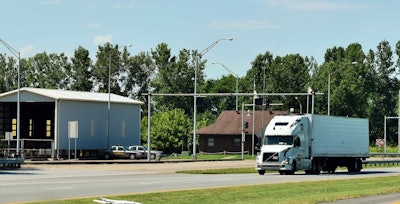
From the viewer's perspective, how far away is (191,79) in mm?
139875

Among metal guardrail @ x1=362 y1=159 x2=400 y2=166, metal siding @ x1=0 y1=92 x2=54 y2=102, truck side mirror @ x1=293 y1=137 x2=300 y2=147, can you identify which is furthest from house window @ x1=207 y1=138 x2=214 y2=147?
truck side mirror @ x1=293 y1=137 x2=300 y2=147

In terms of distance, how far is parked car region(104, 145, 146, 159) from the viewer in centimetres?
8256

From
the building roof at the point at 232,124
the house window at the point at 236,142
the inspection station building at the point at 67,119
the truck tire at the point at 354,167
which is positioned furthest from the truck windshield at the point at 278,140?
the house window at the point at 236,142

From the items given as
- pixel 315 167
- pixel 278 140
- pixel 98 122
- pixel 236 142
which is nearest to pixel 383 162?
pixel 315 167

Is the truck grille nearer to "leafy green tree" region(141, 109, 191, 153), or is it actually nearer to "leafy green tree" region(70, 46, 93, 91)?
"leafy green tree" region(141, 109, 191, 153)

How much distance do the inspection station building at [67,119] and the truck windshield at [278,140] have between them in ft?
104

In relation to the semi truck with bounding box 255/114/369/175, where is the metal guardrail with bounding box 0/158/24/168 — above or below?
below

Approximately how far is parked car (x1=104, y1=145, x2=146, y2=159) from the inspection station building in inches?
95.5

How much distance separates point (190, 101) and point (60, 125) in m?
64.6

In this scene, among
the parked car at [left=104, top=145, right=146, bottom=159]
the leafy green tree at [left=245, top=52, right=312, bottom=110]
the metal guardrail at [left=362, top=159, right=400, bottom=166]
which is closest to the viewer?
the metal guardrail at [left=362, top=159, right=400, bottom=166]

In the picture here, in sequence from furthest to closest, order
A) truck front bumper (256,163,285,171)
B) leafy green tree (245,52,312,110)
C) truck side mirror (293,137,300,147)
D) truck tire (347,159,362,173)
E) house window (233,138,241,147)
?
1. leafy green tree (245,52,312,110)
2. house window (233,138,241,147)
3. truck tire (347,159,362,173)
4. truck side mirror (293,137,300,147)
5. truck front bumper (256,163,285,171)

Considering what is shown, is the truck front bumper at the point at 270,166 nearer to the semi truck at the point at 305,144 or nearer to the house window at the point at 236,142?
the semi truck at the point at 305,144

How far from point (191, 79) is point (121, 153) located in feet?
189

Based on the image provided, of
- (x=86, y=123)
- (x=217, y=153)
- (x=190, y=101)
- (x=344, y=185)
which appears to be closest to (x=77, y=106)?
(x=86, y=123)
